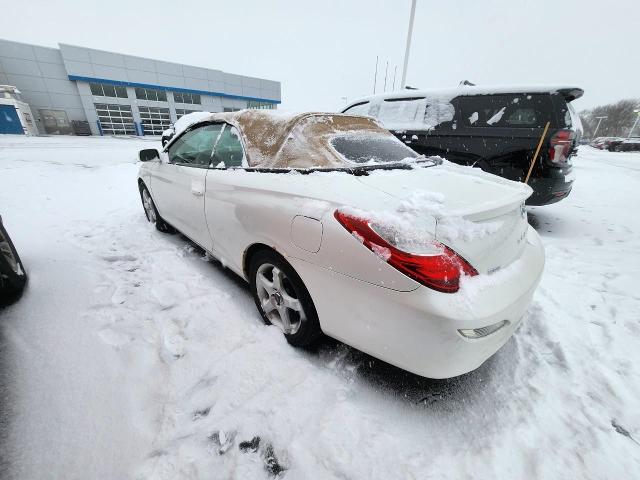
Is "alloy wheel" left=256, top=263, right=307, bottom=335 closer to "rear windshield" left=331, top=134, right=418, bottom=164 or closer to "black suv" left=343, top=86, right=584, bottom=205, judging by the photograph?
"rear windshield" left=331, top=134, right=418, bottom=164

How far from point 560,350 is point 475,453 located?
1.10 m

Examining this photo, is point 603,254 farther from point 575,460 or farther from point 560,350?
point 575,460

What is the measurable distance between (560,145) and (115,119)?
36.2m

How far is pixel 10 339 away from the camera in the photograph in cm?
184

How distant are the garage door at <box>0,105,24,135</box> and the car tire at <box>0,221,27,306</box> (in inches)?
1297

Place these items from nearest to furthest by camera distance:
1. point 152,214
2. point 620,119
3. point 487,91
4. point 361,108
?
point 152,214 → point 487,91 → point 361,108 → point 620,119

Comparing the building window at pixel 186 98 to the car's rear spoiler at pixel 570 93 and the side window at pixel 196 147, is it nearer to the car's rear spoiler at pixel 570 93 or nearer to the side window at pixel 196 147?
the side window at pixel 196 147

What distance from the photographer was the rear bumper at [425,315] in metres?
1.23

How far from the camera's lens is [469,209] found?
1397 millimetres

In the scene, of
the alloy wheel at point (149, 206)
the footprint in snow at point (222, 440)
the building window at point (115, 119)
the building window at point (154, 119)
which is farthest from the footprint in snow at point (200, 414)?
the building window at point (115, 119)

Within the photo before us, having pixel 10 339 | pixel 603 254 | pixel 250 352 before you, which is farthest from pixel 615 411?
pixel 10 339

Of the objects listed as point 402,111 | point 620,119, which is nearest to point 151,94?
point 402,111

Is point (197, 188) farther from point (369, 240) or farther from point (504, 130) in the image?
point (504, 130)

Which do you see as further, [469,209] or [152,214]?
[152,214]
